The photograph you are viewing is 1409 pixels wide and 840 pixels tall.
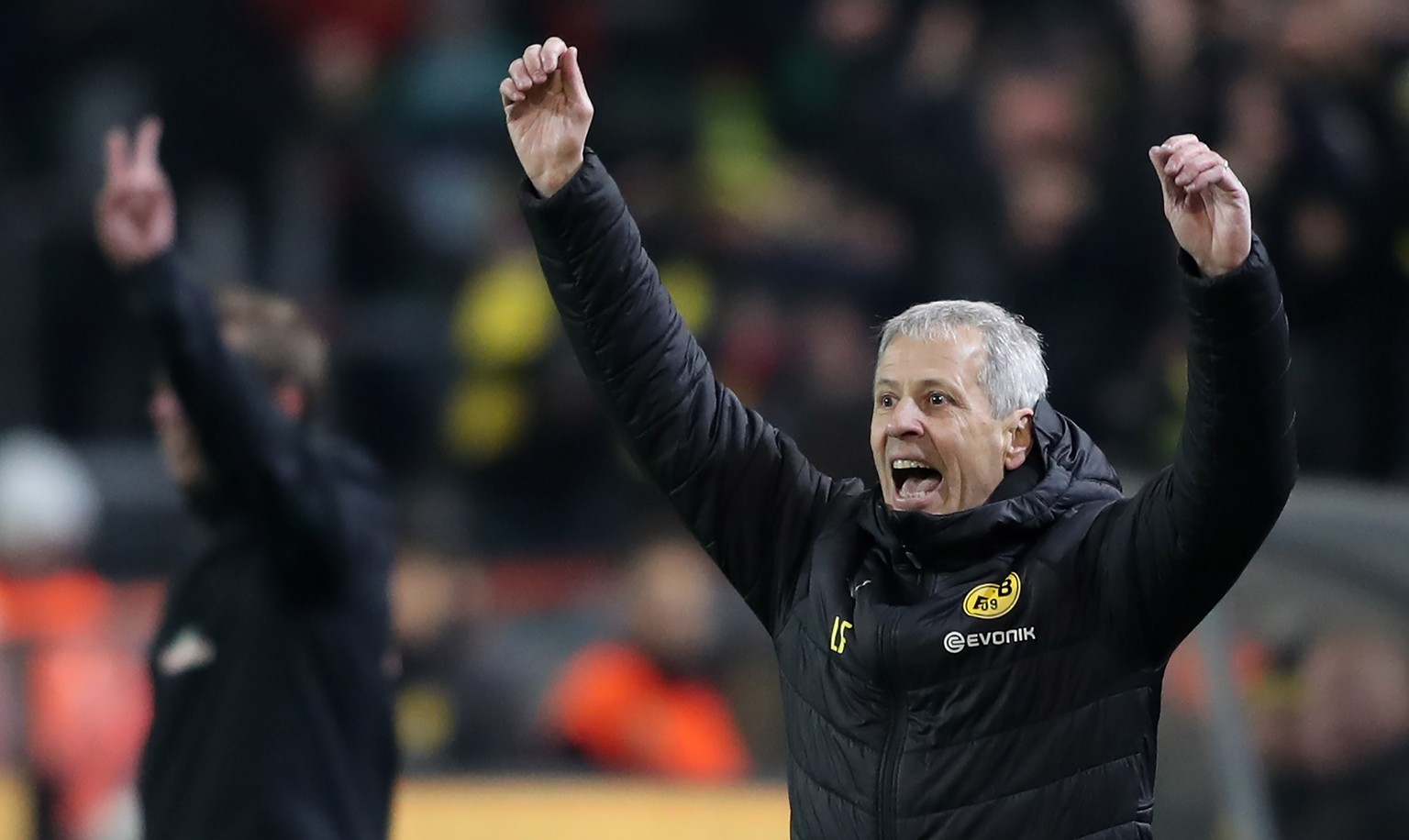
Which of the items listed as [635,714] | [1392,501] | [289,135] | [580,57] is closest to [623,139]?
[580,57]

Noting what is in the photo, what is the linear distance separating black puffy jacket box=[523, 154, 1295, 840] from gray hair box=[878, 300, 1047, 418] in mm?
65

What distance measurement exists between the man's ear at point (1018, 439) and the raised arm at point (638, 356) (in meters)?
0.32

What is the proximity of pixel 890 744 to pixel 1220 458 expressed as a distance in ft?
1.92

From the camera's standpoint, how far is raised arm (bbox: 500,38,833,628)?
3123 millimetres

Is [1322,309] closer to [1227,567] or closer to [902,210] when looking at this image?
[902,210]

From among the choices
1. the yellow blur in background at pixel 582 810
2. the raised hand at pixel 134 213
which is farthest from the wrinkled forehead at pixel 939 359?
the yellow blur in background at pixel 582 810

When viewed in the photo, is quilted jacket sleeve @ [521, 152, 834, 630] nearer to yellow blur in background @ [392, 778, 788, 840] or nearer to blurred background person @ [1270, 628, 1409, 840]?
blurred background person @ [1270, 628, 1409, 840]

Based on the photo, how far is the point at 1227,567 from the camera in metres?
2.75

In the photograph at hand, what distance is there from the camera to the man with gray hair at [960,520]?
2.70 metres

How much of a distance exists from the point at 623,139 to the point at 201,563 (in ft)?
18.2

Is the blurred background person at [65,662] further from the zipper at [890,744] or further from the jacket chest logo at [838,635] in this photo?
the zipper at [890,744]

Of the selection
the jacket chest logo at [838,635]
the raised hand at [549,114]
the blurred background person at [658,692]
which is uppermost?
the blurred background person at [658,692]

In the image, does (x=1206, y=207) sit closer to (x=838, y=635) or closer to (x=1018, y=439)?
(x=1018, y=439)

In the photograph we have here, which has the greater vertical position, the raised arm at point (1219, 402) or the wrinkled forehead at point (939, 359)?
the wrinkled forehead at point (939, 359)
